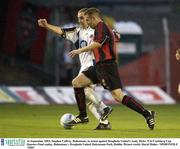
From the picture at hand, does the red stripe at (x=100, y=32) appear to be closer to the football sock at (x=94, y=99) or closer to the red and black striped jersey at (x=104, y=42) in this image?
the red and black striped jersey at (x=104, y=42)

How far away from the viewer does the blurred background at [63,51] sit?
2788cm

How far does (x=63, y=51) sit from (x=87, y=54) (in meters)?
12.4

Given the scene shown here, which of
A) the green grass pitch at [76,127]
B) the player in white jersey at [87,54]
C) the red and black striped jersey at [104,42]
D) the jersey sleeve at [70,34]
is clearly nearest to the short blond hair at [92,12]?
the player in white jersey at [87,54]

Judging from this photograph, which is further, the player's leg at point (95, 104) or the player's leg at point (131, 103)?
the player's leg at point (95, 104)

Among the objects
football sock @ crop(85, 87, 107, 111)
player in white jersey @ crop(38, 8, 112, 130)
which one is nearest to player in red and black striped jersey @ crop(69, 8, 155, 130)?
player in white jersey @ crop(38, 8, 112, 130)

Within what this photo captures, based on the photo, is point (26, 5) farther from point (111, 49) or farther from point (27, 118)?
point (111, 49)

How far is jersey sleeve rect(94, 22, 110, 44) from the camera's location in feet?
51.9

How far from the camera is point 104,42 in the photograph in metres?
15.9

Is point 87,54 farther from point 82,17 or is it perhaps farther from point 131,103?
point 131,103

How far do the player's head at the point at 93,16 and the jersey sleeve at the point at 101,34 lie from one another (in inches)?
6.5

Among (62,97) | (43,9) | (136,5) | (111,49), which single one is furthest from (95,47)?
(136,5)

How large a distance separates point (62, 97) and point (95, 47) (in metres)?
12.7

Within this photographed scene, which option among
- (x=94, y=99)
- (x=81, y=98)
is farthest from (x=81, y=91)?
(x=94, y=99)

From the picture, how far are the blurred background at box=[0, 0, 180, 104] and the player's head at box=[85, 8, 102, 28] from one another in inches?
426
